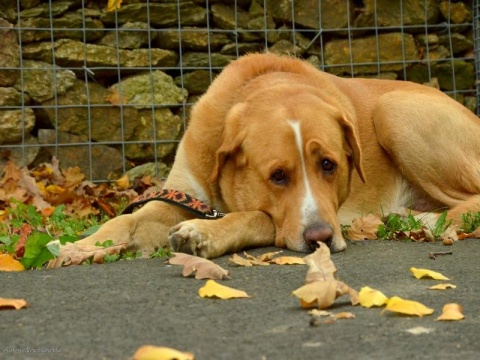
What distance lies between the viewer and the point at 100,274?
3238 millimetres

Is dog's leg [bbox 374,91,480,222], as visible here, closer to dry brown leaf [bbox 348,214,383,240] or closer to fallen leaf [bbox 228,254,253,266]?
dry brown leaf [bbox 348,214,383,240]

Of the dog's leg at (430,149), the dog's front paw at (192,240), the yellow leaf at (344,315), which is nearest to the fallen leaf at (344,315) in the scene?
the yellow leaf at (344,315)

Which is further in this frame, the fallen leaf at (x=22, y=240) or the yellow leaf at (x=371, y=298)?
the fallen leaf at (x=22, y=240)

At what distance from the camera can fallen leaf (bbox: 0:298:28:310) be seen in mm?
2649

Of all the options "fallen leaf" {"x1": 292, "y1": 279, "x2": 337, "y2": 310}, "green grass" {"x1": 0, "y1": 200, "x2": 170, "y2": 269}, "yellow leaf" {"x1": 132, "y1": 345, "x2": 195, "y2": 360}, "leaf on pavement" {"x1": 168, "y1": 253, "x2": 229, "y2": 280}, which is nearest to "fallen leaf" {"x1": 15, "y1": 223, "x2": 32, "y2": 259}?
"green grass" {"x1": 0, "y1": 200, "x2": 170, "y2": 269}

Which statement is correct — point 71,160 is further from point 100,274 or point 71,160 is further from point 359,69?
point 100,274

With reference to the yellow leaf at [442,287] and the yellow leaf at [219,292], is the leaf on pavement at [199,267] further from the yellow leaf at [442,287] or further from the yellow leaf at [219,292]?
the yellow leaf at [442,287]

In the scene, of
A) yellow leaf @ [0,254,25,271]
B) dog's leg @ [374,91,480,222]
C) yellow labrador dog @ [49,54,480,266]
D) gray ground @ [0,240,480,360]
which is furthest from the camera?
dog's leg @ [374,91,480,222]

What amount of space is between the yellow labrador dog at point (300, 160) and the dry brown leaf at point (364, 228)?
0.49 feet

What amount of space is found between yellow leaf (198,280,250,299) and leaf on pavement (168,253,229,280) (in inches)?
10.4

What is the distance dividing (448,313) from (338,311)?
1.07 feet

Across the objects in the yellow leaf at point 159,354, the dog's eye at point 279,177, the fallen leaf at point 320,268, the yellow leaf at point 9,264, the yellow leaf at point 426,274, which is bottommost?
Answer: the yellow leaf at point 9,264

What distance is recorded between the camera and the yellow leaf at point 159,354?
197cm

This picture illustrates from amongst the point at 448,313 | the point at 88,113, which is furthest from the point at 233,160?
the point at 88,113
